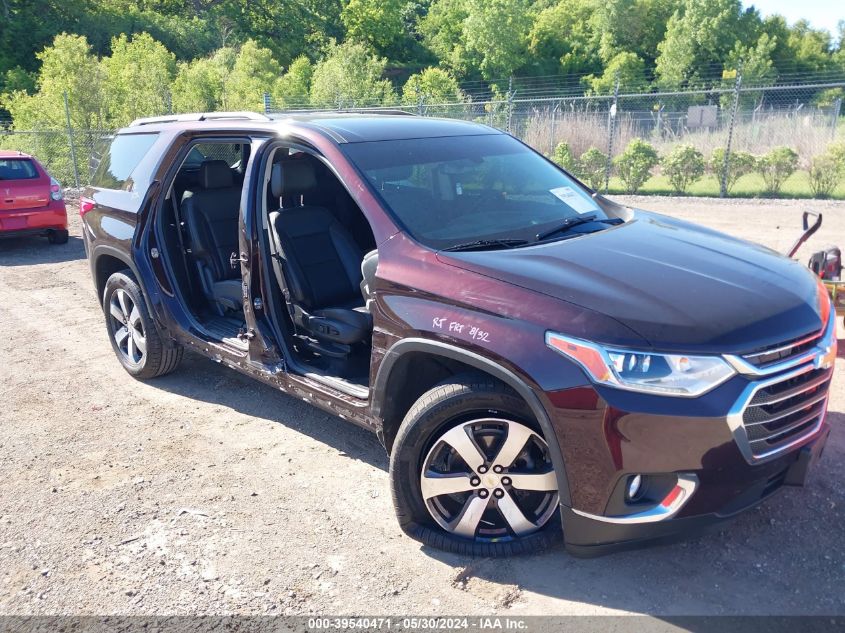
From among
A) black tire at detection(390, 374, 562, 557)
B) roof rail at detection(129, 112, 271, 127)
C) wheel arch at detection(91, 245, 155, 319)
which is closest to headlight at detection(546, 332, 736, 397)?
black tire at detection(390, 374, 562, 557)

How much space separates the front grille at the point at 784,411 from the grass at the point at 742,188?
12.9m

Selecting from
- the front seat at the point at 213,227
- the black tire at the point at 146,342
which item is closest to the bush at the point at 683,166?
the front seat at the point at 213,227

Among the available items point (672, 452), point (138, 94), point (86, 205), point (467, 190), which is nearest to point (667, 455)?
point (672, 452)

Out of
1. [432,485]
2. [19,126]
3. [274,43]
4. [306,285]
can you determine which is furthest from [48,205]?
[274,43]

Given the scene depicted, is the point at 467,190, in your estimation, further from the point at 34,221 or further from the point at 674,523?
the point at 34,221

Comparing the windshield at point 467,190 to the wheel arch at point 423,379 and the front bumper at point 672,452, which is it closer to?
the wheel arch at point 423,379

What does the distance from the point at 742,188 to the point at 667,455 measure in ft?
47.7

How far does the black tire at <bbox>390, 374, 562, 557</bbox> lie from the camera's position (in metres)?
2.85

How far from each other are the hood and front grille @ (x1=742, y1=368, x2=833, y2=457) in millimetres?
181

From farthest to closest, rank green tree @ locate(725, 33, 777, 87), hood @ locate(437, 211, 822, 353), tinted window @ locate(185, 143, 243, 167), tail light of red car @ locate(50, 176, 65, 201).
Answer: green tree @ locate(725, 33, 777, 87) → tail light of red car @ locate(50, 176, 65, 201) → tinted window @ locate(185, 143, 243, 167) → hood @ locate(437, 211, 822, 353)

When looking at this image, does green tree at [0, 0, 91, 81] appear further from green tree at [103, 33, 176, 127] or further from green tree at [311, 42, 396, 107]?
green tree at [103, 33, 176, 127]

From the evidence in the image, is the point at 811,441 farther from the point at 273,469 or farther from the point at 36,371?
the point at 36,371

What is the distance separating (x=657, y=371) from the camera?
8.23 ft

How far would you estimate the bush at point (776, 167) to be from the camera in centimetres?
1407
